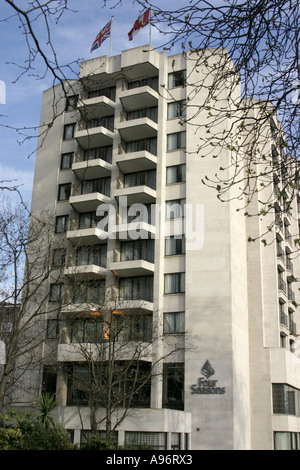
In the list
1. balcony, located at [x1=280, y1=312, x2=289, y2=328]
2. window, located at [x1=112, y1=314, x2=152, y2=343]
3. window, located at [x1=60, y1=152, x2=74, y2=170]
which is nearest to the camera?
window, located at [x1=112, y1=314, x2=152, y2=343]

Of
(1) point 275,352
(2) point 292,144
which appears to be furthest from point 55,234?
(2) point 292,144

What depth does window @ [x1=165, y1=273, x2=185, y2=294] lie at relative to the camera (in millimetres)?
37344

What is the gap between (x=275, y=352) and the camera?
38.0 meters

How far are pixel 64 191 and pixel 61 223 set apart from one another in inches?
109

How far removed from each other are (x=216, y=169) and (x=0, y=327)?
1897cm

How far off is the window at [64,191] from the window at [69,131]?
4.48 metres

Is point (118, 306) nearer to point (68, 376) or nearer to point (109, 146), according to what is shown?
point (68, 376)

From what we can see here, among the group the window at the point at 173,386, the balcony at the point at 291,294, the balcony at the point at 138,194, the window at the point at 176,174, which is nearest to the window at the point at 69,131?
the balcony at the point at 138,194

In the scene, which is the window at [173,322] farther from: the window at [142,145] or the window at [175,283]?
the window at [142,145]

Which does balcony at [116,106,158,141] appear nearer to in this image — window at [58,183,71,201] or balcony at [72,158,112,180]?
balcony at [72,158,112,180]

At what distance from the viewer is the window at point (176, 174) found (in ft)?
131

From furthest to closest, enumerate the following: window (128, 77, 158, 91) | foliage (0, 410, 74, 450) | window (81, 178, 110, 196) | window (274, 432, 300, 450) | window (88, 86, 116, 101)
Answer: window (88, 86, 116, 101), window (128, 77, 158, 91), window (81, 178, 110, 196), window (274, 432, 300, 450), foliage (0, 410, 74, 450)

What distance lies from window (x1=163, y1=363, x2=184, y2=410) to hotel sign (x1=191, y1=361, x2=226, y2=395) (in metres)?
1.19

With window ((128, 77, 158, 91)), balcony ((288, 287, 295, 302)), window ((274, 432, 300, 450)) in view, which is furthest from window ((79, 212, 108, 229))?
window ((274, 432, 300, 450))
